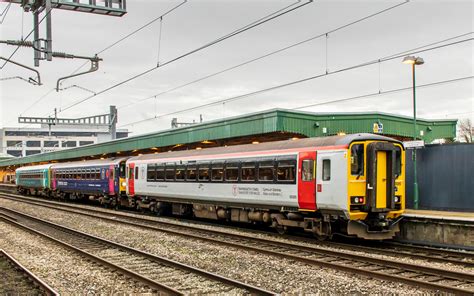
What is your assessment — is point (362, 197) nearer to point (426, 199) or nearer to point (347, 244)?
point (347, 244)

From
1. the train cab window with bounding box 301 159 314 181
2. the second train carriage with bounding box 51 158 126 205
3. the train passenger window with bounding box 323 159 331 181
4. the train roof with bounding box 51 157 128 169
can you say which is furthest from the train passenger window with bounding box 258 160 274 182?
the train roof with bounding box 51 157 128 169

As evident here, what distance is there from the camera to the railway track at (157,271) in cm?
934

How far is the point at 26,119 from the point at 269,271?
153 feet

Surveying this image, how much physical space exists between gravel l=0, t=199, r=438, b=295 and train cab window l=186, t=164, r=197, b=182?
4.20m

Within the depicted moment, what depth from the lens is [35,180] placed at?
48.3 m

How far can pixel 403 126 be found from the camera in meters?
26.2

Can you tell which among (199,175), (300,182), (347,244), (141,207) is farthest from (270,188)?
(141,207)

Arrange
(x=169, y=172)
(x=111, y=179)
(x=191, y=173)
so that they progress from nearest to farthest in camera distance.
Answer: (x=191, y=173), (x=169, y=172), (x=111, y=179)

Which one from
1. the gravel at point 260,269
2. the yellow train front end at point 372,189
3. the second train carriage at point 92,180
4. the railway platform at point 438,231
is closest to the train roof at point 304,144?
the yellow train front end at point 372,189

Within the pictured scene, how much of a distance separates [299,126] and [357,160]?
8.10m

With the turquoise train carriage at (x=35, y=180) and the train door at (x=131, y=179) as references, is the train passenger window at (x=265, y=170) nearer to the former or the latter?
the train door at (x=131, y=179)

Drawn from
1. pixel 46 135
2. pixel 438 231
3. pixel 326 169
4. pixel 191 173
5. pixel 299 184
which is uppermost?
pixel 46 135

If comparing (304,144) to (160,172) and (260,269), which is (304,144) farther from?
(160,172)

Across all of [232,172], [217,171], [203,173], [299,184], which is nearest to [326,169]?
[299,184]
